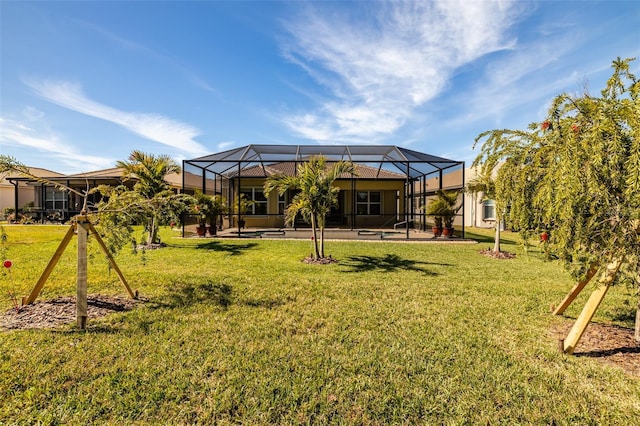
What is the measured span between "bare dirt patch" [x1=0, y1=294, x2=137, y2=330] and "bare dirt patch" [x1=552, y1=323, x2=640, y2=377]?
20.5ft

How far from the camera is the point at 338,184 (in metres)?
19.0

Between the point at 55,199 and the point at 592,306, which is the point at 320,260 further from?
the point at 55,199

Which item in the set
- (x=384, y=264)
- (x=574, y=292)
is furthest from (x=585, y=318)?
(x=384, y=264)

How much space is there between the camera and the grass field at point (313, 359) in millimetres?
2252

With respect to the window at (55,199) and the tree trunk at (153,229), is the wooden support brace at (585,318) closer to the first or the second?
the tree trunk at (153,229)

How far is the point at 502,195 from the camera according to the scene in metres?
3.98

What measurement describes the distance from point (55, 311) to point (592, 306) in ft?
23.2

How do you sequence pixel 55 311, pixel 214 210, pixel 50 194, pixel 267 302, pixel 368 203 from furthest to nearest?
1. pixel 50 194
2. pixel 368 203
3. pixel 214 210
4. pixel 267 302
5. pixel 55 311

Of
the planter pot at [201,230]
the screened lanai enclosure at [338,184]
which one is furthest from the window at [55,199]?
the planter pot at [201,230]

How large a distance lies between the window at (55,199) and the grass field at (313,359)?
75.4ft

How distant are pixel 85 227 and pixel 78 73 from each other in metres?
8.31

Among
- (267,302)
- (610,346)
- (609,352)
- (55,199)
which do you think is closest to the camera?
(609,352)

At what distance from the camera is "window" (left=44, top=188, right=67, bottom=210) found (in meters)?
23.2

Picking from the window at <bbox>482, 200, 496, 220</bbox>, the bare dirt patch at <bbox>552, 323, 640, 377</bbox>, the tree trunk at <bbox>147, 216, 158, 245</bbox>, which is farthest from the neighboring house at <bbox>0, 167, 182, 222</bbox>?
the window at <bbox>482, 200, 496, 220</bbox>
